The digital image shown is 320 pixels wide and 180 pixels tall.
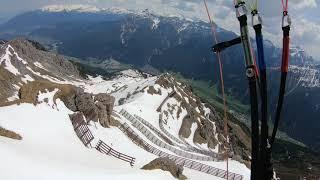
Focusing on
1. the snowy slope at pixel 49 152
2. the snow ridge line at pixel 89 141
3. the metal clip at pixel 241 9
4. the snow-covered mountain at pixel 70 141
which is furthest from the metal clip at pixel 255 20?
the snow ridge line at pixel 89 141

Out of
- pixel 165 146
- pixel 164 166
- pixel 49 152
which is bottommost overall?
pixel 165 146

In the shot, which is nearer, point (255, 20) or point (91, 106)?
point (255, 20)

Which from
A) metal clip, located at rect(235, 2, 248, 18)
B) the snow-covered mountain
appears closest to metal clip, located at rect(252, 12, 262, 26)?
metal clip, located at rect(235, 2, 248, 18)

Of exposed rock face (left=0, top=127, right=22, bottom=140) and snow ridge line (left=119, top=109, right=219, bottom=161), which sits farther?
snow ridge line (left=119, top=109, right=219, bottom=161)

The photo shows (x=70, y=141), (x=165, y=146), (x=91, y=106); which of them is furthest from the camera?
(x=165, y=146)

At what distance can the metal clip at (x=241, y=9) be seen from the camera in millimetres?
7897

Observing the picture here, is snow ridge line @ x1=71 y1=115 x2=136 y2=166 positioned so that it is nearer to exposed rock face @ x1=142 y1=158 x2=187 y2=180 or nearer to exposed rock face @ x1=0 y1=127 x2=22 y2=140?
exposed rock face @ x1=142 y1=158 x2=187 y2=180

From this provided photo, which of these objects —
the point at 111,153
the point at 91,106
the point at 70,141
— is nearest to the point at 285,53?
the point at 70,141

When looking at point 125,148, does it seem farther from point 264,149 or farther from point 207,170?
point 264,149

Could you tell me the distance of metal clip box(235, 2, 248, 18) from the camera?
311 inches

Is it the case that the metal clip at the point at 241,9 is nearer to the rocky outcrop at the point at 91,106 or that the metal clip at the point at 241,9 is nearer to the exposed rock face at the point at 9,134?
the exposed rock face at the point at 9,134

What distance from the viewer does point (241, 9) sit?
26.1 ft

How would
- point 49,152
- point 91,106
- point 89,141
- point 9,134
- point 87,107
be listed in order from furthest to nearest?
1. point 91,106
2. point 87,107
3. point 89,141
4. point 9,134
5. point 49,152

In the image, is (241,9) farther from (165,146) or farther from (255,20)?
(165,146)
